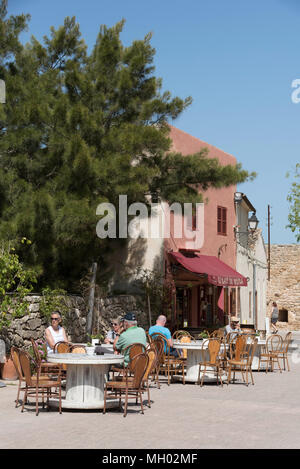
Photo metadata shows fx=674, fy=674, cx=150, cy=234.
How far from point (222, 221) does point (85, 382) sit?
19165 mm

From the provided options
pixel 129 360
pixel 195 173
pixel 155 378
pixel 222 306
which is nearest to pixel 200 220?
pixel 222 306

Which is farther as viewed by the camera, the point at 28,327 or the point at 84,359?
the point at 28,327

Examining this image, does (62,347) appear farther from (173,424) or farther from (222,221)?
(222,221)

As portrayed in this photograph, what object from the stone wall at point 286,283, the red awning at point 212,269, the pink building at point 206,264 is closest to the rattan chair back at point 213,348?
the pink building at point 206,264

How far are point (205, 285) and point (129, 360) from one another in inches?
656

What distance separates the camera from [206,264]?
80.3 ft

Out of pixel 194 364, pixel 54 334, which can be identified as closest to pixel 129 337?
pixel 54 334

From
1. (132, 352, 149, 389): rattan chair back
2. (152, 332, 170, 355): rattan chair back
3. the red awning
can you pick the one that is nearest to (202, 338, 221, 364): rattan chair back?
(152, 332, 170, 355): rattan chair back

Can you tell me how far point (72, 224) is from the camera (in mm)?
16828

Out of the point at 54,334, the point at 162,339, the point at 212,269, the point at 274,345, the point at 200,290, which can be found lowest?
the point at 274,345

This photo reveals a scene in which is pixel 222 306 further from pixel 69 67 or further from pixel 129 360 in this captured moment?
pixel 129 360

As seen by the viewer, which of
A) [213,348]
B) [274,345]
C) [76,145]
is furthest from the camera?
[274,345]
